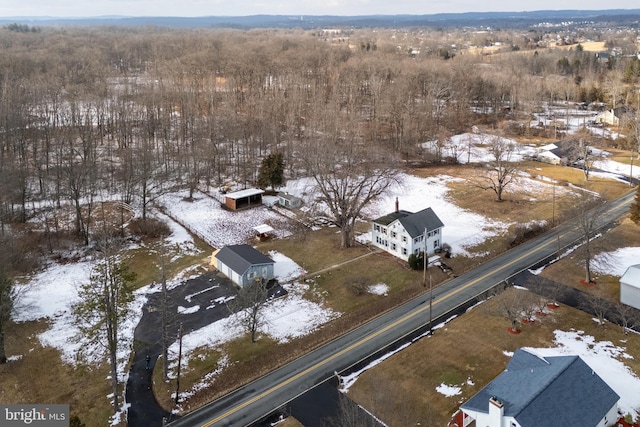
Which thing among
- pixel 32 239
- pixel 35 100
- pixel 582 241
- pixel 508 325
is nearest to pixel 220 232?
pixel 32 239

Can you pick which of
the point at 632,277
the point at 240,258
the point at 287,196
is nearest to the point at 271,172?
the point at 287,196

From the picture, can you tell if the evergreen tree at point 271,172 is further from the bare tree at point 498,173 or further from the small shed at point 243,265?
the bare tree at point 498,173

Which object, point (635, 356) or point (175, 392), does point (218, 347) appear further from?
point (635, 356)

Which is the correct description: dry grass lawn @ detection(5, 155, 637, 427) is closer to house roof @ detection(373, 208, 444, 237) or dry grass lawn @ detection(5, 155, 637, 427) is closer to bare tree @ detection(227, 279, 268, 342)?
bare tree @ detection(227, 279, 268, 342)

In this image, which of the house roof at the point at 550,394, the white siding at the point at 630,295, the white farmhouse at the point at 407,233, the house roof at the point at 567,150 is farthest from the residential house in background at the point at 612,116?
the house roof at the point at 550,394

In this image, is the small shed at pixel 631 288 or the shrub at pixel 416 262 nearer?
the small shed at pixel 631 288

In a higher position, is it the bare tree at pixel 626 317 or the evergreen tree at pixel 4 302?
the evergreen tree at pixel 4 302

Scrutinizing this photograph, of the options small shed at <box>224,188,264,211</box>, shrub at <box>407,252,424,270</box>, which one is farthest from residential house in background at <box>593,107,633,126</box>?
small shed at <box>224,188,264,211</box>
